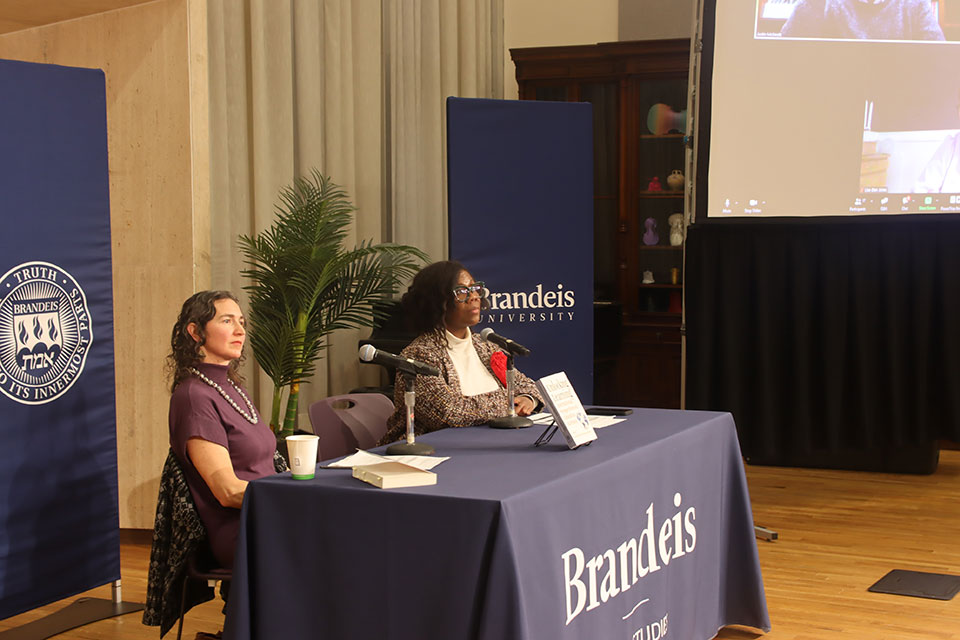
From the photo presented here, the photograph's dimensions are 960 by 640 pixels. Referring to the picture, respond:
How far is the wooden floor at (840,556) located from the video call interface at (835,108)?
1.47m

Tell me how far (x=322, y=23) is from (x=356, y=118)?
0.56 meters

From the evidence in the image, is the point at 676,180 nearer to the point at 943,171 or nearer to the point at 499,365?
the point at 943,171

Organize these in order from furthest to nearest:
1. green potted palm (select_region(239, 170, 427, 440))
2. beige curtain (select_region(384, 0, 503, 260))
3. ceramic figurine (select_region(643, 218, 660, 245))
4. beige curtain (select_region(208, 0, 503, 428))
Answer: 1. ceramic figurine (select_region(643, 218, 660, 245))
2. beige curtain (select_region(384, 0, 503, 260))
3. beige curtain (select_region(208, 0, 503, 428))
4. green potted palm (select_region(239, 170, 427, 440))

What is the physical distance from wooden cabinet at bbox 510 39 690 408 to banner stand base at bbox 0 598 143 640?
3767mm

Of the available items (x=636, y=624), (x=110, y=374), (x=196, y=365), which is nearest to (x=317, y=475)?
(x=196, y=365)

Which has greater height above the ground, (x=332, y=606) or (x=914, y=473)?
(x=332, y=606)

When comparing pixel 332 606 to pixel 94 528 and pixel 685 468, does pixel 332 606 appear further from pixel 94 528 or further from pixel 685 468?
pixel 94 528

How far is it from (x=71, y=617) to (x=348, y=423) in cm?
125

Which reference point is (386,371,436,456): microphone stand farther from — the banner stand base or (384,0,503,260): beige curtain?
(384,0,503,260): beige curtain

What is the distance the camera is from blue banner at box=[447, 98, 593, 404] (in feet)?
16.3

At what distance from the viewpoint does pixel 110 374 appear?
11.3ft

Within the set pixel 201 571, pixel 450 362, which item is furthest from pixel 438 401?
pixel 201 571

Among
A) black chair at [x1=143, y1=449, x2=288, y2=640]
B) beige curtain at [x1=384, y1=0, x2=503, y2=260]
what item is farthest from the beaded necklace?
beige curtain at [x1=384, y1=0, x2=503, y2=260]

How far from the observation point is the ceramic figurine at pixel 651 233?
6891mm
